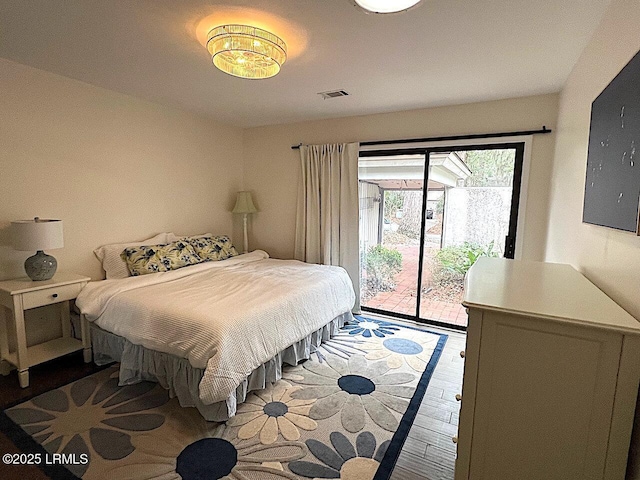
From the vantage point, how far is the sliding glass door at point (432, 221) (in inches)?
127

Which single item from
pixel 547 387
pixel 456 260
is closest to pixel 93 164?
pixel 547 387

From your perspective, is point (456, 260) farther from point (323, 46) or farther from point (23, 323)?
point (23, 323)

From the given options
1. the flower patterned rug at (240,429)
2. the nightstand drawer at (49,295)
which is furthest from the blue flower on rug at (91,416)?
the nightstand drawer at (49,295)

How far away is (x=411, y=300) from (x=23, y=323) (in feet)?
11.5

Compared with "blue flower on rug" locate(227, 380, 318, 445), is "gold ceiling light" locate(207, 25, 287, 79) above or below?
above

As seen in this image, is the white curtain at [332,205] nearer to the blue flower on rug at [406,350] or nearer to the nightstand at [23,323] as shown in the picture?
the blue flower on rug at [406,350]

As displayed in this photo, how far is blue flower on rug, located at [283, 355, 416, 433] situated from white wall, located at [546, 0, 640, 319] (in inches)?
55.5

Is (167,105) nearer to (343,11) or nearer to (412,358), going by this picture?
(343,11)

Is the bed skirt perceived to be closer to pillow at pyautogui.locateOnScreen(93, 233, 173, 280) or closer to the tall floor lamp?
pillow at pyautogui.locateOnScreen(93, 233, 173, 280)

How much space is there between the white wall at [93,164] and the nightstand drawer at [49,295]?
16.7 inches

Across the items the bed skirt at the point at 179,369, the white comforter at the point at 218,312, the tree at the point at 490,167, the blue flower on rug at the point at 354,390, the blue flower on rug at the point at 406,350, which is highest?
the tree at the point at 490,167

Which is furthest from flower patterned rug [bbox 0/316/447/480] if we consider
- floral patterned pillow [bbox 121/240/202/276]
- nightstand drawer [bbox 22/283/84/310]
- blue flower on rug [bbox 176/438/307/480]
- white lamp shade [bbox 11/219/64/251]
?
white lamp shade [bbox 11/219/64/251]

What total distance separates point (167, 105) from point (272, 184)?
151 centimetres

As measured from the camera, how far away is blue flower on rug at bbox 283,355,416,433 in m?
2.10
